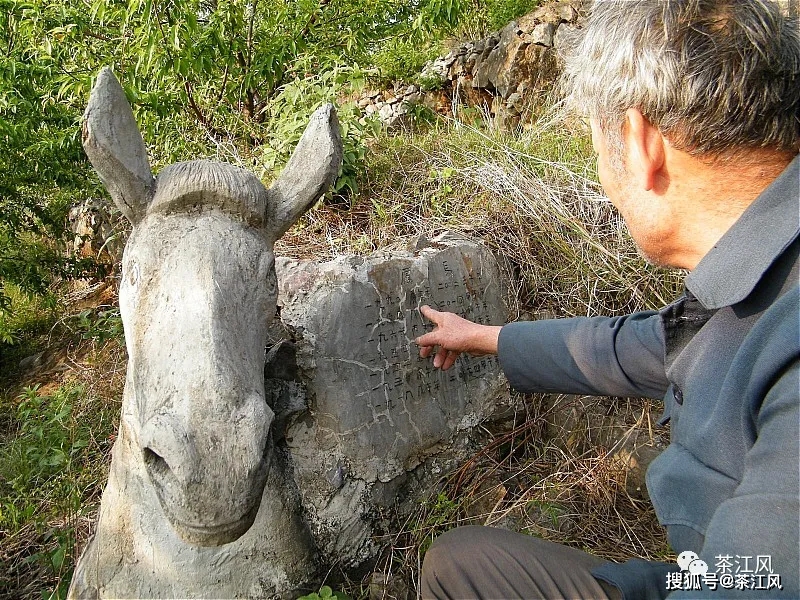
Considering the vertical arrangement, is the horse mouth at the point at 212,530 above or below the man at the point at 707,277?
below

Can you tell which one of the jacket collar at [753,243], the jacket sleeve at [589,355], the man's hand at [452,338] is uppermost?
the jacket collar at [753,243]

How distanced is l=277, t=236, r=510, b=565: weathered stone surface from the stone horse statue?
0.23 m

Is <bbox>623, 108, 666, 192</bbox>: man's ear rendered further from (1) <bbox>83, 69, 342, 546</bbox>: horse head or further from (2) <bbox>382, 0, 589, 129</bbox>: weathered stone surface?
(2) <bbox>382, 0, 589, 129</bbox>: weathered stone surface

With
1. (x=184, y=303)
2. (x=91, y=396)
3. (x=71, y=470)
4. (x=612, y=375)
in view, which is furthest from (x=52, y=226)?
(x=612, y=375)

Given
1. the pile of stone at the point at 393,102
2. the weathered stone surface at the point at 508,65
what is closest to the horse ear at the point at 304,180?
the pile of stone at the point at 393,102

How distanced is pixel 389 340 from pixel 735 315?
4.92 ft

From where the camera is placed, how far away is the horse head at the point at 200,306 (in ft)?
4.58

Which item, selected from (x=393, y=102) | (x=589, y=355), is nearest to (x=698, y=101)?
(x=589, y=355)

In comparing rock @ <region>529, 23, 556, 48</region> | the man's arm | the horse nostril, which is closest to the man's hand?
the man's arm

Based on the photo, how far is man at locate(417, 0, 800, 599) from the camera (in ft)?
3.60

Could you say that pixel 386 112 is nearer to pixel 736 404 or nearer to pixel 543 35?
pixel 543 35

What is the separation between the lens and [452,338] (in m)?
2.58

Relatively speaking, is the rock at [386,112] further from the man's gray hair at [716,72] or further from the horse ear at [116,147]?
the man's gray hair at [716,72]

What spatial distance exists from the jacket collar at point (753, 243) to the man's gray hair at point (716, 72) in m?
0.16
